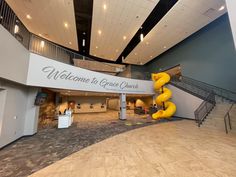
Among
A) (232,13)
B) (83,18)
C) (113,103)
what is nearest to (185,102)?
(232,13)

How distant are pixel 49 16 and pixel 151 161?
997 centimetres

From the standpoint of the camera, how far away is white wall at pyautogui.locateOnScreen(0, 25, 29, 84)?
133 inches

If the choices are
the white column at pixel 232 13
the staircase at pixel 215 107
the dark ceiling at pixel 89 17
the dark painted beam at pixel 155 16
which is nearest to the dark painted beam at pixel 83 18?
the dark ceiling at pixel 89 17

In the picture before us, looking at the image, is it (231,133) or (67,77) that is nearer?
(231,133)

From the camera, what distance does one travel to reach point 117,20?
26.6 ft

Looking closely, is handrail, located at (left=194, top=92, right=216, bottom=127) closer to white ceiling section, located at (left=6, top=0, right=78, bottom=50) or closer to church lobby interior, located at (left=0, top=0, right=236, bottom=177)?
church lobby interior, located at (left=0, top=0, right=236, bottom=177)

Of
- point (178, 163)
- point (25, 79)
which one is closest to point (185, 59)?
point (178, 163)

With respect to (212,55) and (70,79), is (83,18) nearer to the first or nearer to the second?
(70,79)

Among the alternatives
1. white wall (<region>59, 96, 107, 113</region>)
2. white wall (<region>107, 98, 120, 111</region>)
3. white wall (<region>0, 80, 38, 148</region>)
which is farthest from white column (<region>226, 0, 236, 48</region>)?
white wall (<region>107, 98, 120, 111</region>)

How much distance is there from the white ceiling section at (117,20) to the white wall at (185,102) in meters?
7.15

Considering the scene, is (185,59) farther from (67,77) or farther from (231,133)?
(67,77)

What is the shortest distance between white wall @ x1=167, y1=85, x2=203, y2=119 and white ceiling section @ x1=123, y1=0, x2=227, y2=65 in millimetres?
5007

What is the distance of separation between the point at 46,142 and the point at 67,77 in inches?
138

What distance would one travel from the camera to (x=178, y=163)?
3002 mm
